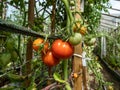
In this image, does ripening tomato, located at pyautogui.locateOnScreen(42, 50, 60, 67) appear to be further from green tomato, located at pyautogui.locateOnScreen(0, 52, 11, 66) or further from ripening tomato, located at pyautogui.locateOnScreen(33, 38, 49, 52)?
green tomato, located at pyautogui.locateOnScreen(0, 52, 11, 66)

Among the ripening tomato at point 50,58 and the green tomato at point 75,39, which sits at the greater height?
the green tomato at point 75,39

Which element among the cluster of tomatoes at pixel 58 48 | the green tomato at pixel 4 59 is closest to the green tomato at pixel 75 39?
the cluster of tomatoes at pixel 58 48

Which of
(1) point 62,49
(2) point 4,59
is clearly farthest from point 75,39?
(2) point 4,59

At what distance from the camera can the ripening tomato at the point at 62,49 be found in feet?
2.92

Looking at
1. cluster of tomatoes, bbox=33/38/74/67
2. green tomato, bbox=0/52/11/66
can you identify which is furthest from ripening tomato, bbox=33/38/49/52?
green tomato, bbox=0/52/11/66

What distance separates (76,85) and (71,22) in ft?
1.47

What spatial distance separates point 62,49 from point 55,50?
0.03m

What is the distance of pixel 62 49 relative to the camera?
885mm

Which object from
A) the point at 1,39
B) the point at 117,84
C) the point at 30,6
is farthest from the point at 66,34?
the point at 117,84

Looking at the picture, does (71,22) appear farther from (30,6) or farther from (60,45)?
(30,6)

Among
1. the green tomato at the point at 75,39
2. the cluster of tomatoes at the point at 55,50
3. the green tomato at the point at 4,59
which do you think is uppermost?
the green tomato at the point at 75,39

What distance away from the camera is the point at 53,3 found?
2184mm

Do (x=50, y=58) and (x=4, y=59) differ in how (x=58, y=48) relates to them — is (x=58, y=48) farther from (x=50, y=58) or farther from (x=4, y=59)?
(x=4, y=59)

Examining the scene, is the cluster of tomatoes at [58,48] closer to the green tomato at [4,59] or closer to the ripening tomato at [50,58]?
the ripening tomato at [50,58]
